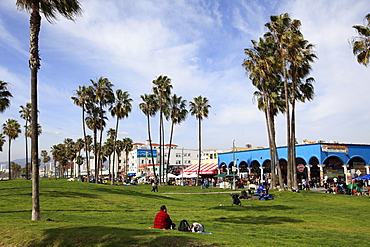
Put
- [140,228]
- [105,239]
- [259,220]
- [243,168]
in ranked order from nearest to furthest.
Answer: [105,239] → [140,228] → [259,220] → [243,168]

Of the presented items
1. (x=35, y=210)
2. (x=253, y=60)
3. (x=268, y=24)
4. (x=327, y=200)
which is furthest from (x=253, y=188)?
(x=35, y=210)

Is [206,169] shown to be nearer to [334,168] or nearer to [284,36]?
[334,168]

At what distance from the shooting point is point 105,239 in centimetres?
821

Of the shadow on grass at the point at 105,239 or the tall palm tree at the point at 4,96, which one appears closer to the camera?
the shadow on grass at the point at 105,239

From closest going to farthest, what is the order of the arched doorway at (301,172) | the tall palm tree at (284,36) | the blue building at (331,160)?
1. the tall palm tree at (284,36)
2. the blue building at (331,160)
3. the arched doorway at (301,172)

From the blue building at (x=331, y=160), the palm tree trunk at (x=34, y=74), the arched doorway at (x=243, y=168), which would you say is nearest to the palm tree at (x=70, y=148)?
the arched doorway at (x=243, y=168)

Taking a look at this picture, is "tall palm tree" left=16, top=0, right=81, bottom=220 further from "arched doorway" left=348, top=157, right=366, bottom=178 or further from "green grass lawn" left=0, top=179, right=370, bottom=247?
"arched doorway" left=348, top=157, right=366, bottom=178

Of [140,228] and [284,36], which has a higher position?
[284,36]

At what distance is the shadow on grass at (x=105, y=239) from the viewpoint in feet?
25.3

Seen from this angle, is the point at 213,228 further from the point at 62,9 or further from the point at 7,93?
the point at 7,93

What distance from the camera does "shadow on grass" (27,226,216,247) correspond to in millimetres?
7701

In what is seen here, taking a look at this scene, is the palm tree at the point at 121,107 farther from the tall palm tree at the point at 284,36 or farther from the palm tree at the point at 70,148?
the palm tree at the point at 70,148

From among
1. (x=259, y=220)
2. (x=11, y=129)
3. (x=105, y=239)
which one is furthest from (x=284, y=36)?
(x=11, y=129)

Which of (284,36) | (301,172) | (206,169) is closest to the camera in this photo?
(284,36)
